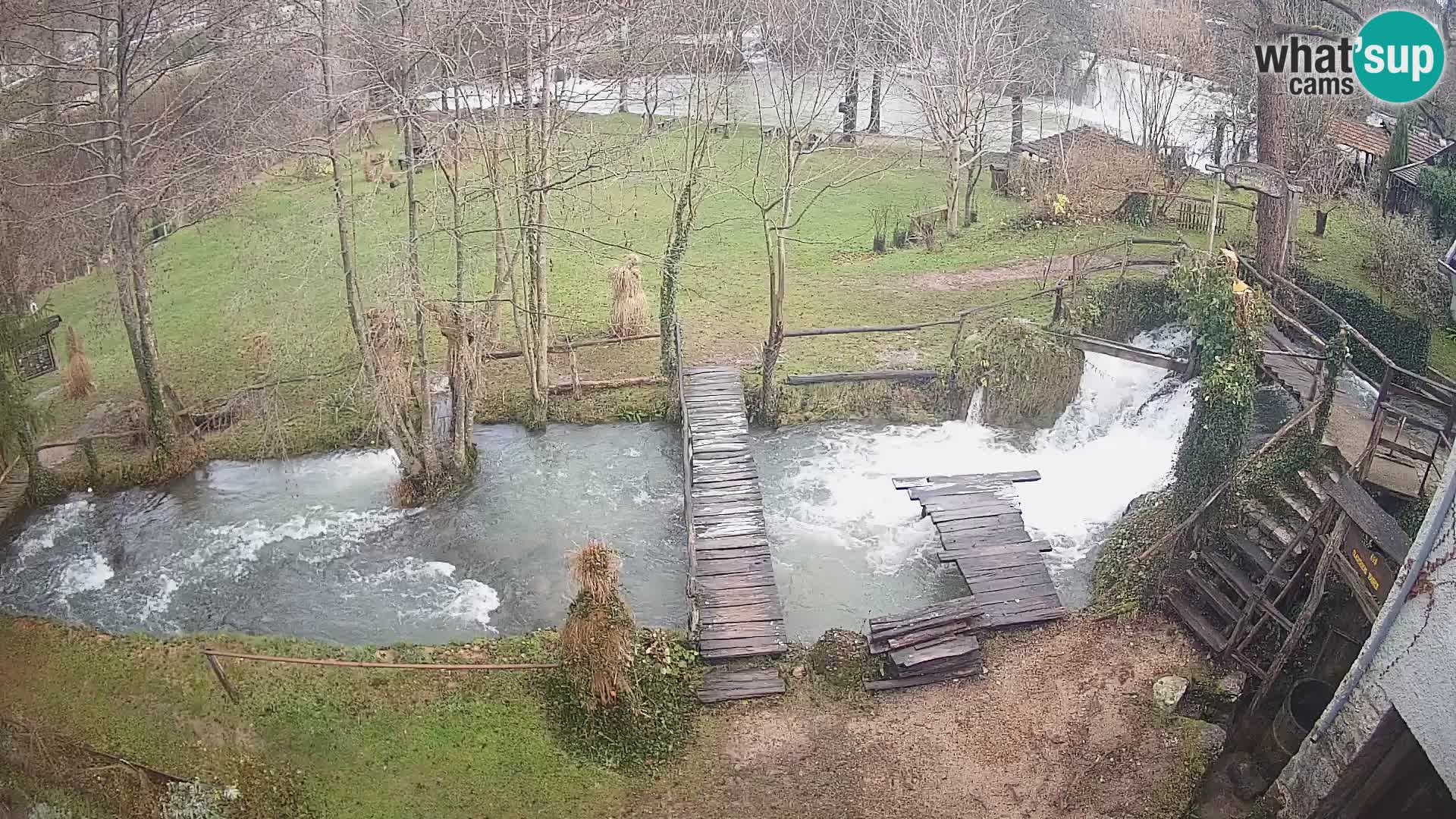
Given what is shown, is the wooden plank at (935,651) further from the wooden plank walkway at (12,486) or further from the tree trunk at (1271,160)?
the wooden plank walkway at (12,486)

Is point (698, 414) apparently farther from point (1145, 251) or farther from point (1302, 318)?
point (1145, 251)

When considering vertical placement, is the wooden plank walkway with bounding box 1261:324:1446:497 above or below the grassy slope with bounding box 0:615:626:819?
above

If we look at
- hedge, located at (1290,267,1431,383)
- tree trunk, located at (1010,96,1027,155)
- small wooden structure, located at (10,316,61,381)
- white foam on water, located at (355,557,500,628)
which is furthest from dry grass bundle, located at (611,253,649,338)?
tree trunk, located at (1010,96,1027,155)

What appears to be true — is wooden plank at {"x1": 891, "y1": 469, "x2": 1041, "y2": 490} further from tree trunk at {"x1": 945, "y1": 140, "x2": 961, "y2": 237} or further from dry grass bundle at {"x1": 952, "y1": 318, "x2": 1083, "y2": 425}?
tree trunk at {"x1": 945, "y1": 140, "x2": 961, "y2": 237}

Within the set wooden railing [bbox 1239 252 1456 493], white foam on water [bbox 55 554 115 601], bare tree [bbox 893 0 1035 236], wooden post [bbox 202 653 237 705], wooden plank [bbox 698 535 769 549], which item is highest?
bare tree [bbox 893 0 1035 236]

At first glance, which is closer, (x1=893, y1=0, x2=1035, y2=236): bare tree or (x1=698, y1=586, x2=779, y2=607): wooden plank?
(x1=698, y1=586, x2=779, y2=607): wooden plank

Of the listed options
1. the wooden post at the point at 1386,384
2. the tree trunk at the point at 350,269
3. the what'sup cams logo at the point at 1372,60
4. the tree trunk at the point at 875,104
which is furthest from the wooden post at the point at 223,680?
the tree trunk at the point at 875,104

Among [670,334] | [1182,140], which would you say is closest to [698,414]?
[670,334]
